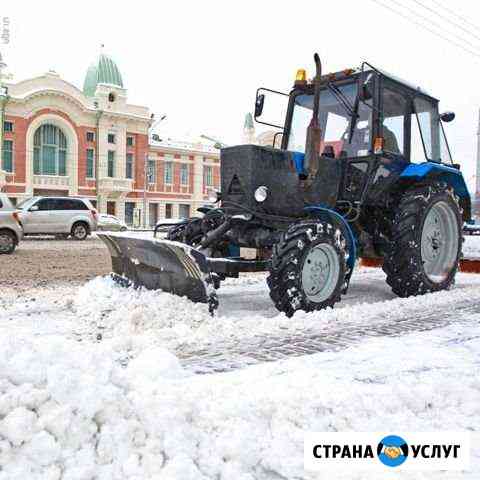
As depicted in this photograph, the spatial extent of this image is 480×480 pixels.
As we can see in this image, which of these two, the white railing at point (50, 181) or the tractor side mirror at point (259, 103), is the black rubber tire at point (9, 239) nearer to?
the tractor side mirror at point (259, 103)

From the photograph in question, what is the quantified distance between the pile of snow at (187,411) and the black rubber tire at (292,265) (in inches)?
58.5

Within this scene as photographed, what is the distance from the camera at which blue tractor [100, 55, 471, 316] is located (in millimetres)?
5219

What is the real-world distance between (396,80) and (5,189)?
3799 centimetres

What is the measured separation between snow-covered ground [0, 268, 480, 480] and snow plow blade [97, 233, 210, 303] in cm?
26

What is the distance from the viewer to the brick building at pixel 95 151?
3975 centimetres

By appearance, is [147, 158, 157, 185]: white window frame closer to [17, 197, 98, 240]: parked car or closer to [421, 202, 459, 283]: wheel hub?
[17, 197, 98, 240]: parked car

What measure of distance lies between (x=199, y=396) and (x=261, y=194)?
3058 millimetres

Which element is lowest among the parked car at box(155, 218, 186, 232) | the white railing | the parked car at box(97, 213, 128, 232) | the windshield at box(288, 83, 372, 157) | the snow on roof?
the parked car at box(97, 213, 128, 232)

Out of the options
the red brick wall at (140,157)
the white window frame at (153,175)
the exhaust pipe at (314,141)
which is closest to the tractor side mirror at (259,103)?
the exhaust pipe at (314,141)

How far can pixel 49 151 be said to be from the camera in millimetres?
41875

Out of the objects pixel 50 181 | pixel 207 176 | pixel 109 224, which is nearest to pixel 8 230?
pixel 109 224

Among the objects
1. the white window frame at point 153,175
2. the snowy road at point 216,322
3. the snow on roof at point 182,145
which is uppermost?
the snow on roof at point 182,145

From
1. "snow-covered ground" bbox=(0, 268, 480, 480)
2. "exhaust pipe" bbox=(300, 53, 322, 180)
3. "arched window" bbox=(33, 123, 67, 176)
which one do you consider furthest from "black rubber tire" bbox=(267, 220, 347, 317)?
"arched window" bbox=(33, 123, 67, 176)

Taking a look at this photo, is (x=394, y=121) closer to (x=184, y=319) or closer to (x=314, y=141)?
(x=314, y=141)
